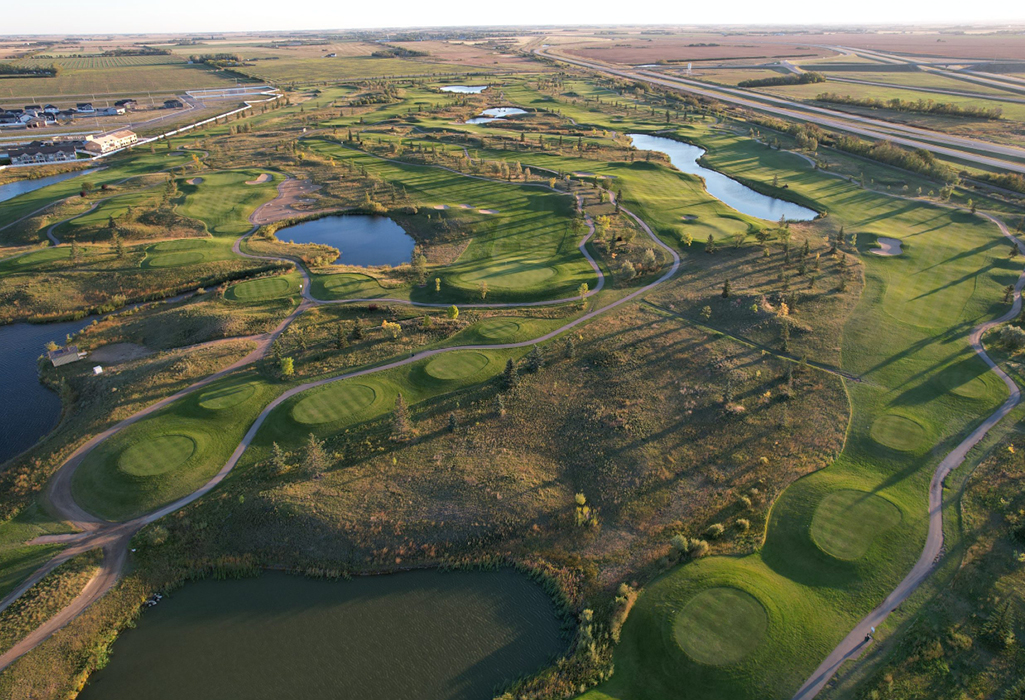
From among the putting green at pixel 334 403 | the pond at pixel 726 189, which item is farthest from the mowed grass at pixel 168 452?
the pond at pixel 726 189

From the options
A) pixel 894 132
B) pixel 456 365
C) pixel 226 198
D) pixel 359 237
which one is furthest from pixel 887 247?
pixel 226 198

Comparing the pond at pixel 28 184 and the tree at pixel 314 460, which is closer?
the tree at pixel 314 460

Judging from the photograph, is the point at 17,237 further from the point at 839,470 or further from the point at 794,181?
the point at 794,181

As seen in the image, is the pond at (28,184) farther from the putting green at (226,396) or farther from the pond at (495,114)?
the pond at (495,114)

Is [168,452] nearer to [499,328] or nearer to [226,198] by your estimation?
[499,328]

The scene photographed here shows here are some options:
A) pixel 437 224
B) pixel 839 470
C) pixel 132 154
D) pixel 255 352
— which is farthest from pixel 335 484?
pixel 132 154

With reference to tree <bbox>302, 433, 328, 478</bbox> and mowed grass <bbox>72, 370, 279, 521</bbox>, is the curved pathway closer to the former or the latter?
mowed grass <bbox>72, 370, 279, 521</bbox>
